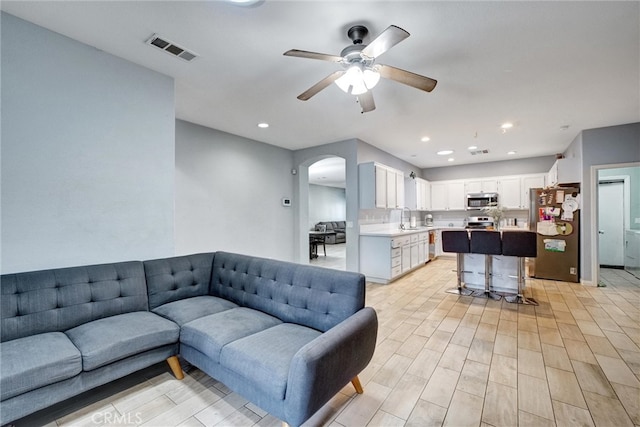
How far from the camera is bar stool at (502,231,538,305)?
382 cm

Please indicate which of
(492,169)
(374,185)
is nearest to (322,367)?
(374,185)

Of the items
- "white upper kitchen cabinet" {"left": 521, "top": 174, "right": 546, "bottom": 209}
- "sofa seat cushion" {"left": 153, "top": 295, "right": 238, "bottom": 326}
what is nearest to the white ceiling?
"sofa seat cushion" {"left": 153, "top": 295, "right": 238, "bottom": 326}

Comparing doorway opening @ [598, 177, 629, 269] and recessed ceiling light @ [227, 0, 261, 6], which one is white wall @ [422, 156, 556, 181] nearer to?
doorway opening @ [598, 177, 629, 269]

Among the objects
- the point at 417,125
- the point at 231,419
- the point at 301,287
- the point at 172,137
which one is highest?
the point at 417,125

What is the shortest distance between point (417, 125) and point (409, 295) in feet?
8.97

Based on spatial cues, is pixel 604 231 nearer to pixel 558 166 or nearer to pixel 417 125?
pixel 558 166

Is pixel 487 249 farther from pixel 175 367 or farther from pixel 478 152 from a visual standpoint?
pixel 175 367

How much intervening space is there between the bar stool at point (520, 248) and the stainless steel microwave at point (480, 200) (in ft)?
11.5

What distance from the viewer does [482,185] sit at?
745 centimetres

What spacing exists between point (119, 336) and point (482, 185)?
26.9 feet

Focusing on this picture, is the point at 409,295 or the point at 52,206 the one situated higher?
the point at 52,206

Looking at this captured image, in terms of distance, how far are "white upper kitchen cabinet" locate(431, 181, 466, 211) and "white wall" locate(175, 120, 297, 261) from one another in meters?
4.66

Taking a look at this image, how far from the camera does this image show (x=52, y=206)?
221cm

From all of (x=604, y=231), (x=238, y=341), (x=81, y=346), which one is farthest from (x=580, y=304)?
(x=81, y=346)
